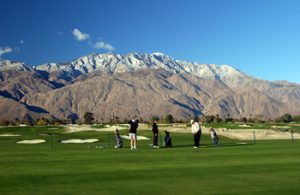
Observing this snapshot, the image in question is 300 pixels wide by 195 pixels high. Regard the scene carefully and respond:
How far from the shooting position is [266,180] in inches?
700

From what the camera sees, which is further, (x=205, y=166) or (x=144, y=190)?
(x=205, y=166)

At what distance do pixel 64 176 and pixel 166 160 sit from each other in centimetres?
786

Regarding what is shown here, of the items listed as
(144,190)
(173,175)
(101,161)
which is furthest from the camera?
(101,161)

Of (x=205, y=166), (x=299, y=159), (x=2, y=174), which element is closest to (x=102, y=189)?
(x=2, y=174)

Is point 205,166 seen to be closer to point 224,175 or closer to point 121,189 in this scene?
point 224,175

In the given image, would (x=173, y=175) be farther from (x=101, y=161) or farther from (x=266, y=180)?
(x=101, y=161)

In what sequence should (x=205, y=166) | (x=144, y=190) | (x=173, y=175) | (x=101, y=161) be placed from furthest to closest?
(x=101, y=161) → (x=205, y=166) → (x=173, y=175) → (x=144, y=190)

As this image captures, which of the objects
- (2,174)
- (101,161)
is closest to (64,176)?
(2,174)

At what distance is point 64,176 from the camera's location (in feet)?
61.2

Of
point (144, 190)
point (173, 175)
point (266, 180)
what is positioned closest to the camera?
point (144, 190)

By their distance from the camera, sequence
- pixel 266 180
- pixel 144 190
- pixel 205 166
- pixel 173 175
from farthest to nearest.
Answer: pixel 205 166 → pixel 173 175 → pixel 266 180 → pixel 144 190

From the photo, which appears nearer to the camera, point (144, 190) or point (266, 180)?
point (144, 190)

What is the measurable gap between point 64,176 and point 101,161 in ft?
19.9

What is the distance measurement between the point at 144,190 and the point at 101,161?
9371 mm
